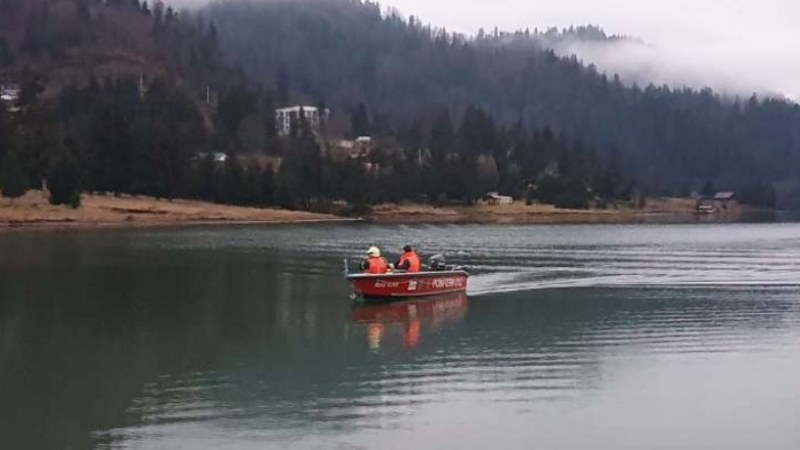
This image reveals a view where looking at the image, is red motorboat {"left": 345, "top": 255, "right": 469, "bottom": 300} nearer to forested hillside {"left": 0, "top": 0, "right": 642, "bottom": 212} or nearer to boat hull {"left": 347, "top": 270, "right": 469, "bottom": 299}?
boat hull {"left": 347, "top": 270, "right": 469, "bottom": 299}

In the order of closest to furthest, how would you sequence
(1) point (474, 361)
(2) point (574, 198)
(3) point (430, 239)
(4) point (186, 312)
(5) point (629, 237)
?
(1) point (474, 361), (4) point (186, 312), (3) point (430, 239), (5) point (629, 237), (2) point (574, 198)

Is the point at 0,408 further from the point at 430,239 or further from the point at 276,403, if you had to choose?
the point at 430,239

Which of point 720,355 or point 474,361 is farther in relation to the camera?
point 720,355

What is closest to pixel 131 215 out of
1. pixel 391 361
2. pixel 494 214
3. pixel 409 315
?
pixel 494 214

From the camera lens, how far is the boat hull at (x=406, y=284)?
3828 cm

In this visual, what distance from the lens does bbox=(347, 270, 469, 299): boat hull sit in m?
38.3

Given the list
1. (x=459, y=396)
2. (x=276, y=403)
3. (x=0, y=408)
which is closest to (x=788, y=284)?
(x=459, y=396)

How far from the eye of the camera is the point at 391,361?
25.4 metres

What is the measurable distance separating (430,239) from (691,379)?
62.6 m

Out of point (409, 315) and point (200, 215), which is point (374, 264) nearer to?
point (409, 315)

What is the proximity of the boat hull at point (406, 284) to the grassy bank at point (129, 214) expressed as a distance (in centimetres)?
6553

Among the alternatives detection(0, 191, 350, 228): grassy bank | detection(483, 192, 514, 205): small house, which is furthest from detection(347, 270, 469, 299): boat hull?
detection(483, 192, 514, 205): small house

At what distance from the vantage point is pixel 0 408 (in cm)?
1967

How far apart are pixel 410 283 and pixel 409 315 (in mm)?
4156
